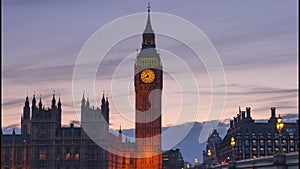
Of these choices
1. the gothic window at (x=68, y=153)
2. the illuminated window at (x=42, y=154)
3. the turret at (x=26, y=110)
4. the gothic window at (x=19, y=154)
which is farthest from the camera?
the turret at (x=26, y=110)

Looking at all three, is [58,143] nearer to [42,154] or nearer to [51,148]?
[51,148]

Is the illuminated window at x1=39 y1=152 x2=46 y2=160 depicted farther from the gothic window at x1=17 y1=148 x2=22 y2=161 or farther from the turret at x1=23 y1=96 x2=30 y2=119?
the turret at x1=23 y1=96 x2=30 y2=119

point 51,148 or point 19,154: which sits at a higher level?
point 51,148

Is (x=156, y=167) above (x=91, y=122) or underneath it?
underneath

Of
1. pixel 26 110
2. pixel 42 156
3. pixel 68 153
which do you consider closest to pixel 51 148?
pixel 42 156

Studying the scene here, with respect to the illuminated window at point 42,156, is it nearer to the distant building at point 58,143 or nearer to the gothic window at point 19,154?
the distant building at point 58,143

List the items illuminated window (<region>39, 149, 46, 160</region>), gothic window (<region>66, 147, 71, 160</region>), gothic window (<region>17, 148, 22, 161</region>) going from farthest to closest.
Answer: gothic window (<region>17, 148, 22, 161</region>), gothic window (<region>66, 147, 71, 160</region>), illuminated window (<region>39, 149, 46, 160</region>)

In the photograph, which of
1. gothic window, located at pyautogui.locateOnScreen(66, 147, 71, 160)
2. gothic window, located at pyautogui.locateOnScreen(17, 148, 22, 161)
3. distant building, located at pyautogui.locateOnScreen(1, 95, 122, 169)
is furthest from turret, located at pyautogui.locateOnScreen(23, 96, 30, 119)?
gothic window, located at pyautogui.locateOnScreen(66, 147, 71, 160)

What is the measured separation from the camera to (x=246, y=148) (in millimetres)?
189875

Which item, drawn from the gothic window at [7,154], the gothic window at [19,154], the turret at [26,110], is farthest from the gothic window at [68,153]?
the turret at [26,110]

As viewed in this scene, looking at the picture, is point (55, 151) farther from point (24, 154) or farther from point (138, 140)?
point (138, 140)

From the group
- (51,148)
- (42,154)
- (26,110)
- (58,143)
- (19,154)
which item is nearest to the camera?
(42,154)

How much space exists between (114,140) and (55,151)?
21264 mm

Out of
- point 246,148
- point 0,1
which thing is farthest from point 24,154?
point 0,1
